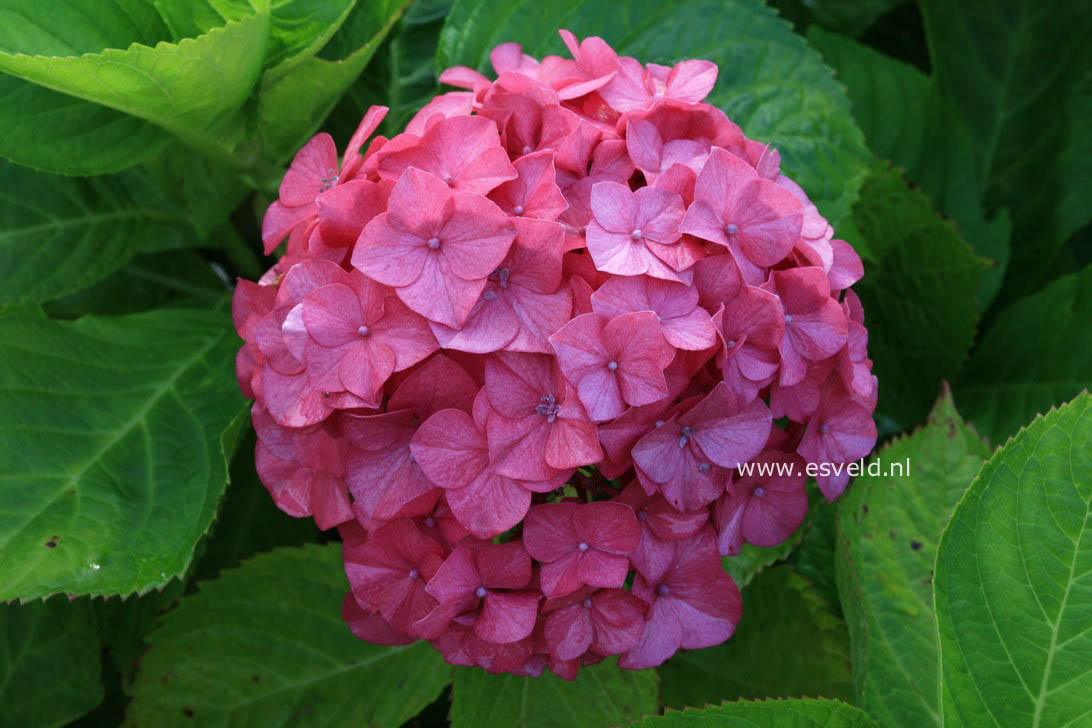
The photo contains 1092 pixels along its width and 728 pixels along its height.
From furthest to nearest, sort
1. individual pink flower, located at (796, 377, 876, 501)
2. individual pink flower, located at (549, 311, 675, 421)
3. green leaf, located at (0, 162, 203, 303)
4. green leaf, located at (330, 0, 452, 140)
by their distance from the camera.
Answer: green leaf, located at (330, 0, 452, 140) → green leaf, located at (0, 162, 203, 303) → individual pink flower, located at (796, 377, 876, 501) → individual pink flower, located at (549, 311, 675, 421)

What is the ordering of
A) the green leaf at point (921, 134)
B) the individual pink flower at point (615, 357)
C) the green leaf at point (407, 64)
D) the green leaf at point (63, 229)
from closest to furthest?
the individual pink flower at point (615, 357), the green leaf at point (63, 229), the green leaf at point (407, 64), the green leaf at point (921, 134)

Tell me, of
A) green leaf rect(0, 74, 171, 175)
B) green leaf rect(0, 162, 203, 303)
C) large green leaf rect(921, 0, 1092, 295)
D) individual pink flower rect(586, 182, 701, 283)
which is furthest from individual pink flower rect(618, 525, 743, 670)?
large green leaf rect(921, 0, 1092, 295)

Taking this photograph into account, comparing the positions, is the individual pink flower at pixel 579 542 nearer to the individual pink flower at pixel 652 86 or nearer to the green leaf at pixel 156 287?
the individual pink flower at pixel 652 86

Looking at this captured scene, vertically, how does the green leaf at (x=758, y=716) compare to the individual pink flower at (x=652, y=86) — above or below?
below

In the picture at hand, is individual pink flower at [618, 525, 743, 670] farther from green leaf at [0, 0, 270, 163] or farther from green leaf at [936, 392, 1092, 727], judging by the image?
green leaf at [0, 0, 270, 163]

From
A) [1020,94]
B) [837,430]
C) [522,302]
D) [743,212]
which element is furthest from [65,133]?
[1020,94]

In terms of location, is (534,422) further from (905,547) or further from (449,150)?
(905,547)

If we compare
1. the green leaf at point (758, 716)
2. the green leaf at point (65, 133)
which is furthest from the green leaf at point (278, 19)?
the green leaf at point (758, 716)
